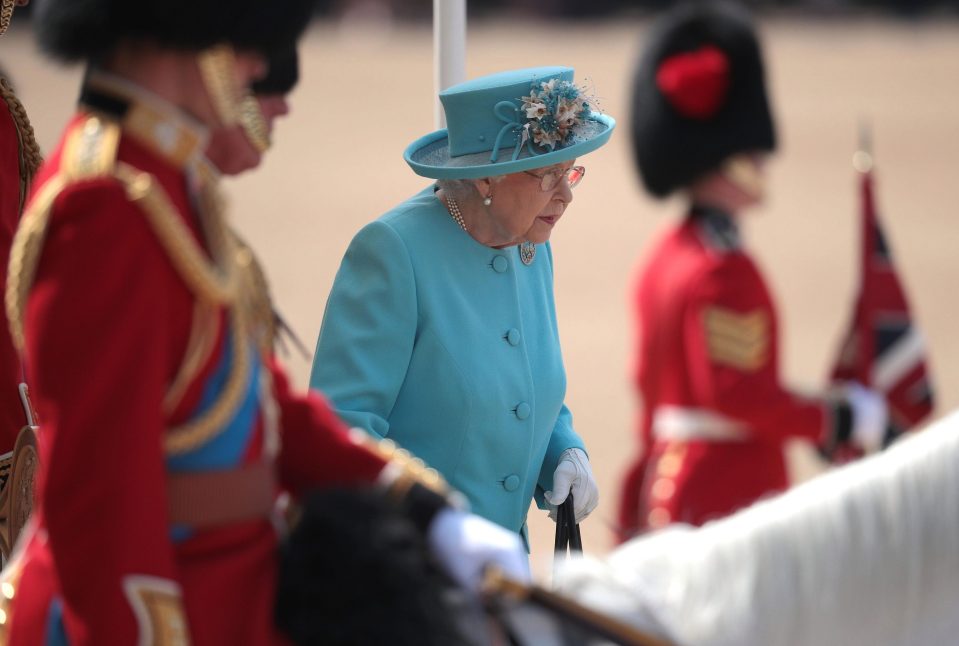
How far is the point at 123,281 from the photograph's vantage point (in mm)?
1672

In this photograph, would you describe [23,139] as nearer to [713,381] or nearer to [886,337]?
[713,381]

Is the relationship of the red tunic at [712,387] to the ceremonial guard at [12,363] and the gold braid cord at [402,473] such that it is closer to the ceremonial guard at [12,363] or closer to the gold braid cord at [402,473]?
the ceremonial guard at [12,363]

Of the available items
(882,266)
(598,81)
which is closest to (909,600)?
(882,266)

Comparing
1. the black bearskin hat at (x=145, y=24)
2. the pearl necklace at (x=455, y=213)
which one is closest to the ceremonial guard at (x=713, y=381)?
the pearl necklace at (x=455, y=213)

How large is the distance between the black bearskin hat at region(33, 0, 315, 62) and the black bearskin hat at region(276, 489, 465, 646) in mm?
540

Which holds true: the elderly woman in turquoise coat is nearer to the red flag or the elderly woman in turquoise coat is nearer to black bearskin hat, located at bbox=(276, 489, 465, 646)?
black bearskin hat, located at bbox=(276, 489, 465, 646)

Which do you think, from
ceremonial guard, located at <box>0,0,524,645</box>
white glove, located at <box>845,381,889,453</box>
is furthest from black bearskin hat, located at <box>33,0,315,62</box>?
white glove, located at <box>845,381,889,453</box>

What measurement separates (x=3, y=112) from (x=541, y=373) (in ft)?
3.34

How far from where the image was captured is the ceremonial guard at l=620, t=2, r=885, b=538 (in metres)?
3.86

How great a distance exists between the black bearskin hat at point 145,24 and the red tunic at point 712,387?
7.26 feet

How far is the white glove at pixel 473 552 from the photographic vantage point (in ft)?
5.91

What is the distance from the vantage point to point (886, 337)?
4293mm

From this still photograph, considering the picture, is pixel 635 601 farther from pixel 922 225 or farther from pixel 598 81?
pixel 598 81

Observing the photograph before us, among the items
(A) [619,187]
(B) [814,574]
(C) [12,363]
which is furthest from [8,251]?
(A) [619,187]
